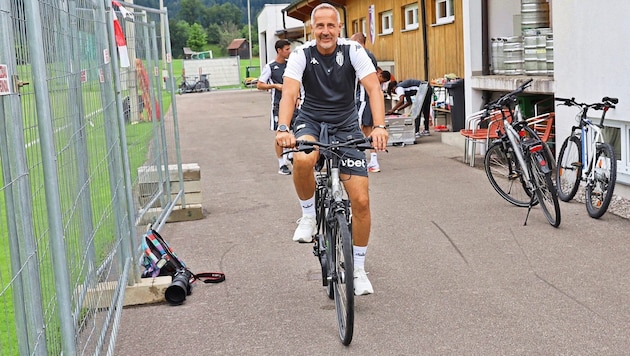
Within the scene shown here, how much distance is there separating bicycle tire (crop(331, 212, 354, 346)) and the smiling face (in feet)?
3.87

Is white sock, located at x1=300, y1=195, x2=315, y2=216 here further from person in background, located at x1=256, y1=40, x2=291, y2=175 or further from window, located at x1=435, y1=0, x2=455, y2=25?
window, located at x1=435, y1=0, x2=455, y2=25

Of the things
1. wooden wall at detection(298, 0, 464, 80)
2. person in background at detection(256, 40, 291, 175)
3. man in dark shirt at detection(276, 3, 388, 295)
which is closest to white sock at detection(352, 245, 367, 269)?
man in dark shirt at detection(276, 3, 388, 295)

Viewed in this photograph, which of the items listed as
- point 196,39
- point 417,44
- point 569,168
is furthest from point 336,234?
point 196,39

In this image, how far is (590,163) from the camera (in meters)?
9.40

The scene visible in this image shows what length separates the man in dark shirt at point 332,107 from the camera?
238 inches

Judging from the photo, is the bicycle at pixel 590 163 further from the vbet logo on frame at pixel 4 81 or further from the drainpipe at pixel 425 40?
the drainpipe at pixel 425 40

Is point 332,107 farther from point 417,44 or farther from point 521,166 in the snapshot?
point 417,44

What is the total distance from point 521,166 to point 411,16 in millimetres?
14261

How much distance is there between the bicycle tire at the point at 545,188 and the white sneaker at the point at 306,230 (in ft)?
9.43

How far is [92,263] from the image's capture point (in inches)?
209

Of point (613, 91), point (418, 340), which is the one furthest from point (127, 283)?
point (613, 91)

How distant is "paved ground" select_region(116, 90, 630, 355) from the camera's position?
554cm

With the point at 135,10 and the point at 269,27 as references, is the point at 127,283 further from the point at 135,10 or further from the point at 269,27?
→ the point at 269,27

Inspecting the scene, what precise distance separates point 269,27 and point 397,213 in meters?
57.4
